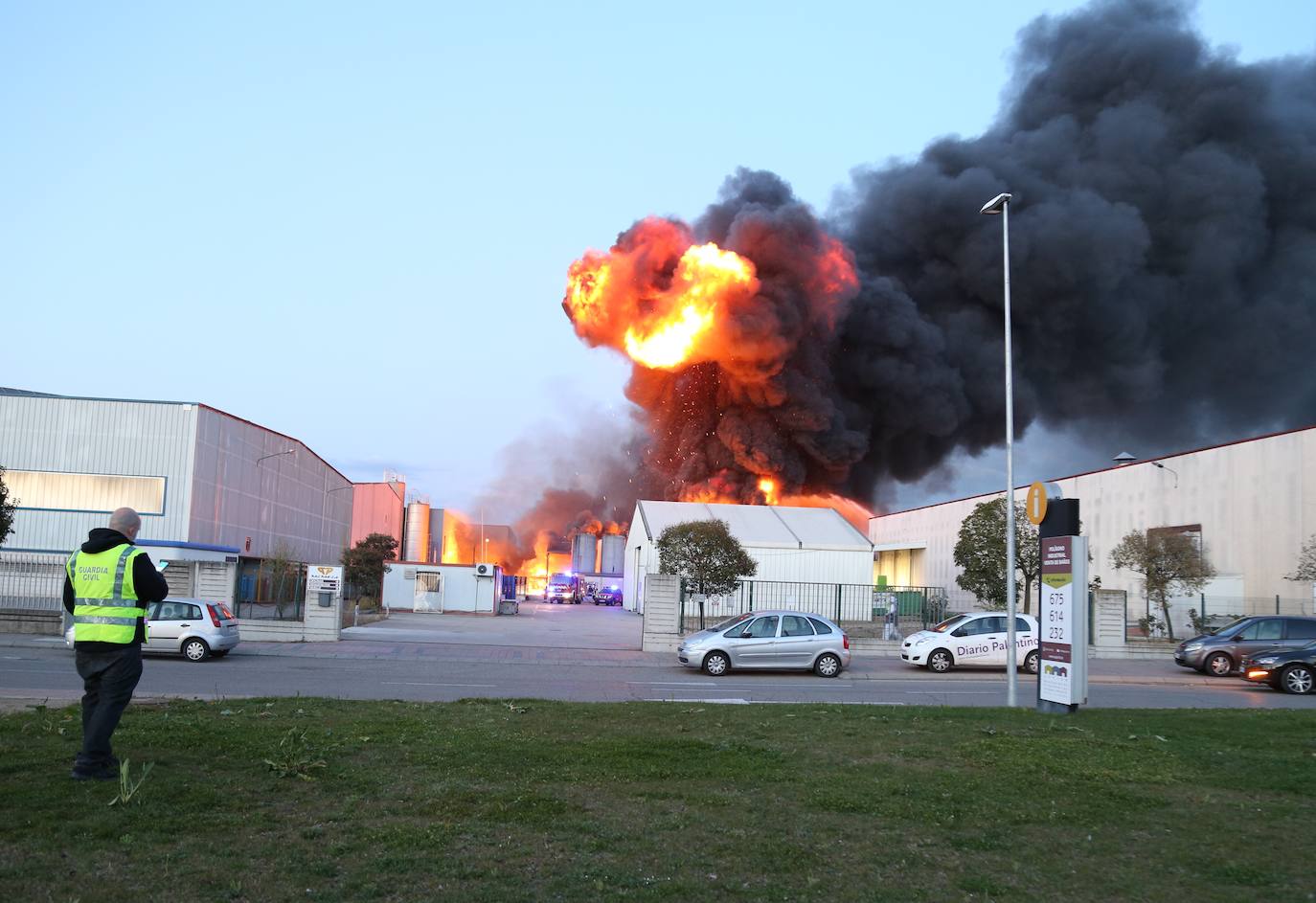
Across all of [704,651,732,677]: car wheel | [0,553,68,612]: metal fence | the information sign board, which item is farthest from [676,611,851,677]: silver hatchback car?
[0,553,68,612]: metal fence

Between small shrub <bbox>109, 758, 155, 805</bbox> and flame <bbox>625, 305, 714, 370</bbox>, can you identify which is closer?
small shrub <bbox>109, 758, 155, 805</bbox>

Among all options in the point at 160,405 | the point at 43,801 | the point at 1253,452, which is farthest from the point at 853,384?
the point at 43,801

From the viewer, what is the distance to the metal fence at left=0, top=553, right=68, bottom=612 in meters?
29.2

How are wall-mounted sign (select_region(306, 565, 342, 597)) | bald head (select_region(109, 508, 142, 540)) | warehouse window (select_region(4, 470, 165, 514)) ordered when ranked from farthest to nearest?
warehouse window (select_region(4, 470, 165, 514))
wall-mounted sign (select_region(306, 565, 342, 597))
bald head (select_region(109, 508, 142, 540))

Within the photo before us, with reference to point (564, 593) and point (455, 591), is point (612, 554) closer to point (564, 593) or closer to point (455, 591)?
point (564, 593)

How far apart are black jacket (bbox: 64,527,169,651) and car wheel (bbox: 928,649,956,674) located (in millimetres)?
18659

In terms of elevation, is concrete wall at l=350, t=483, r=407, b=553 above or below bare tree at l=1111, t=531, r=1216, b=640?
above

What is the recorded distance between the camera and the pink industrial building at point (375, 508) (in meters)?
74.9

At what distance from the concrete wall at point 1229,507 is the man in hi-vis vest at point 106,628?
33393 millimetres

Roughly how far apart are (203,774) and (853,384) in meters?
50.8

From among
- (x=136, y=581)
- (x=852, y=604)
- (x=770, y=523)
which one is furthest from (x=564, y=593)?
(x=136, y=581)

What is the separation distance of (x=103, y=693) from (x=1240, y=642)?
2236 cm

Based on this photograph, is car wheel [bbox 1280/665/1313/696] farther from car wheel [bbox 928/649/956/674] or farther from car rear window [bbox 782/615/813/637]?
car rear window [bbox 782/615/813/637]

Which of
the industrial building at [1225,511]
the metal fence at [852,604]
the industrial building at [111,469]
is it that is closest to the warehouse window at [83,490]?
the industrial building at [111,469]
